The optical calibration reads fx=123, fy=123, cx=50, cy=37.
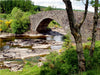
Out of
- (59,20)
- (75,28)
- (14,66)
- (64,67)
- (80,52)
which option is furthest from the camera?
(59,20)

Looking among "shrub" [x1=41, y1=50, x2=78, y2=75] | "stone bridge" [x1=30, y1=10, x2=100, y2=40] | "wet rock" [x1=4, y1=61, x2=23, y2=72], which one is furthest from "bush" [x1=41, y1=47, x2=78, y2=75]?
"stone bridge" [x1=30, y1=10, x2=100, y2=40]

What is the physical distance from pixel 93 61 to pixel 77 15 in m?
12.8

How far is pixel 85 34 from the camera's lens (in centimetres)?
1742

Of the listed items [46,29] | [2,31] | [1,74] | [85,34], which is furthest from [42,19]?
[1,74]

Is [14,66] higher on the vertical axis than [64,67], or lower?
lower

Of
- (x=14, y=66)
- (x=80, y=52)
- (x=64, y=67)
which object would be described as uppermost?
(x=80, y=52)

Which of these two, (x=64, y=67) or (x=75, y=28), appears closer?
(x=75, y=28)

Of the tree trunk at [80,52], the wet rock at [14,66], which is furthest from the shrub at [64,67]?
the wet rock at [14,66]

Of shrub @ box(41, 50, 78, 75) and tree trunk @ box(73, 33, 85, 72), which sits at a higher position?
tree trunk @ box(73, 33, 85, 72)

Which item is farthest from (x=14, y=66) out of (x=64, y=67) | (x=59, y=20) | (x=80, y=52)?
(x=59, y=20)

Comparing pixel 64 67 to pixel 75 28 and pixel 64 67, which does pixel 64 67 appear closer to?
pixel 64 67

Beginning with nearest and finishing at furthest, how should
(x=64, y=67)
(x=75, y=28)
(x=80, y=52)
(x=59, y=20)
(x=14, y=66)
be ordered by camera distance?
(x=75, y=28) < (x=80, y=52) < (x=64, y=67) < (x=14, y=66) < (x=59, y=20)

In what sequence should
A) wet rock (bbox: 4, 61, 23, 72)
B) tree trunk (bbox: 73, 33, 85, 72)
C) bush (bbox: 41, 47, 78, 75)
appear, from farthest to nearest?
wet rock (bbox: 4, 61, 23, 72), bush (bbox: 41, 47, 78, 75), tree trunk (bbox: 73, 33, 85, 72)

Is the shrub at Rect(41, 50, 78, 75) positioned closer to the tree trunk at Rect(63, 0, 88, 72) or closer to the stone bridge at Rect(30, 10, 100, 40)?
the tree trunk at Rect(63, 0, 88, 72)
